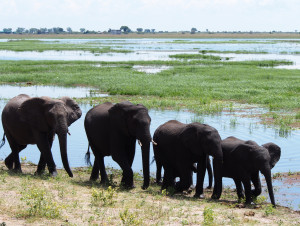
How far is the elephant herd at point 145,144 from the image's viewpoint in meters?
9.85

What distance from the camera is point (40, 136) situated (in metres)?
11.0

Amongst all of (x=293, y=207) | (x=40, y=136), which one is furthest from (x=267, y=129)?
(x=40, y=136)

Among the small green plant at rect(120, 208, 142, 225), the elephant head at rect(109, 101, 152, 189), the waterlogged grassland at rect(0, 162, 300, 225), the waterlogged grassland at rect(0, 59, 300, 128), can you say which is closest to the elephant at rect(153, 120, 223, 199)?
the waterlogged grassland at rect(0, 162, 300, 225)

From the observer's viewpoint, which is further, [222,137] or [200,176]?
[222,137]

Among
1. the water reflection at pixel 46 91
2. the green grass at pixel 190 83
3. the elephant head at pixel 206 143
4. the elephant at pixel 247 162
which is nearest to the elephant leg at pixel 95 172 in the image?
the elephant head at pixel 206 143

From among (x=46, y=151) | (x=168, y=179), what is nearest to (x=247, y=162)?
(x=168, y=179)

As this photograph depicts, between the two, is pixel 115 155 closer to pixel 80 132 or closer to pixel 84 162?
pixel 84 162

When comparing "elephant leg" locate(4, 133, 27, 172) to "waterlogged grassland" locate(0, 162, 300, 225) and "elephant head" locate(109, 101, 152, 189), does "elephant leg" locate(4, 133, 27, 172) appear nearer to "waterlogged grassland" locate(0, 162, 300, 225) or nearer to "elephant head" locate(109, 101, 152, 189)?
"waterlogged grassland" locate(0, 162, 300, 225)

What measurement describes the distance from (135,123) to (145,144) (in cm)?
47

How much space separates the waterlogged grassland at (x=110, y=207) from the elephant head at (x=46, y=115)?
94 centimetres

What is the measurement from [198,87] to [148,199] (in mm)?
17737

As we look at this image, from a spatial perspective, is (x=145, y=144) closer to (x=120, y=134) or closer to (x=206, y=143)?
(x=120, y=134)

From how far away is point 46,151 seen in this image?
10.9 m

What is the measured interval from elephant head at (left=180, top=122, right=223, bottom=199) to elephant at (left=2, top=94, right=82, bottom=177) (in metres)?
2.35
